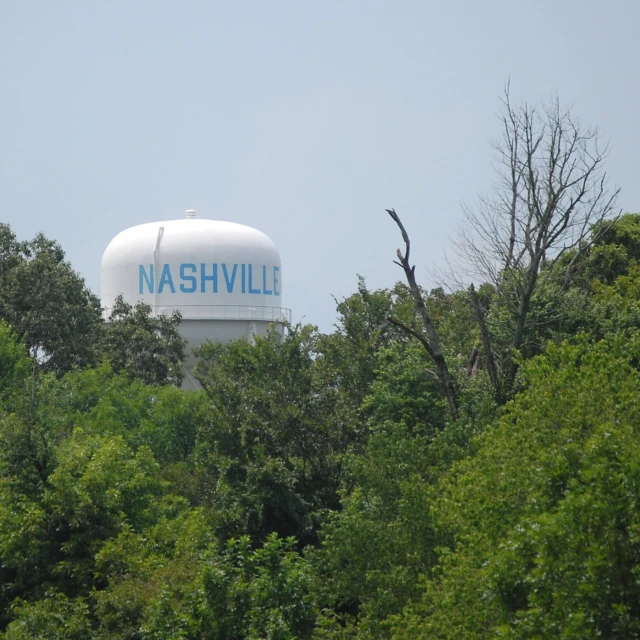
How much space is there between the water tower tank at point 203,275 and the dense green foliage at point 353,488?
24.1 ft

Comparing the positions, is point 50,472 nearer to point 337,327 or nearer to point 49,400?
point 337,327

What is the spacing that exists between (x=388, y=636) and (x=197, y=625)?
9.84 ft

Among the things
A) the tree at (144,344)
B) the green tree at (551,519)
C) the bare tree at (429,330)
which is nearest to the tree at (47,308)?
the tree at (144,344)

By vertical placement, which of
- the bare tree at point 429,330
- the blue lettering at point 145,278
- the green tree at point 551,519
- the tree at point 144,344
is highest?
the blue lettering at point 145,278

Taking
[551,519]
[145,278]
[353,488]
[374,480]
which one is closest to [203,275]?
[145,278]

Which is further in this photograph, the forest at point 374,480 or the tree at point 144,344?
the tree at point 144,344

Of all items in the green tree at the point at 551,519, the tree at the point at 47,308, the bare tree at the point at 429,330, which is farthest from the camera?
the tree at the point at 47,308

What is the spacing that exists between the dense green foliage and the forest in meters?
0.05

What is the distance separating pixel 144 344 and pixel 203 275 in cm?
376

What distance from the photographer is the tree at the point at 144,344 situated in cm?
4947

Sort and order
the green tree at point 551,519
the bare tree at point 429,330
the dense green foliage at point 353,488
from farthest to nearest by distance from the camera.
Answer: the bare tree at point 429,330 → the dense green foliage at point 353,488 → the green tree at point 551,519

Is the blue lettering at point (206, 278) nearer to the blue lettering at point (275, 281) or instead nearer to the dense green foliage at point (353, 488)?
the blue lettering at point (275, 281)

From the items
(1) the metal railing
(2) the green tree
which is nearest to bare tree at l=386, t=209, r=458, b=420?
(2) the green tree

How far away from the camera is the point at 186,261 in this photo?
164ft
